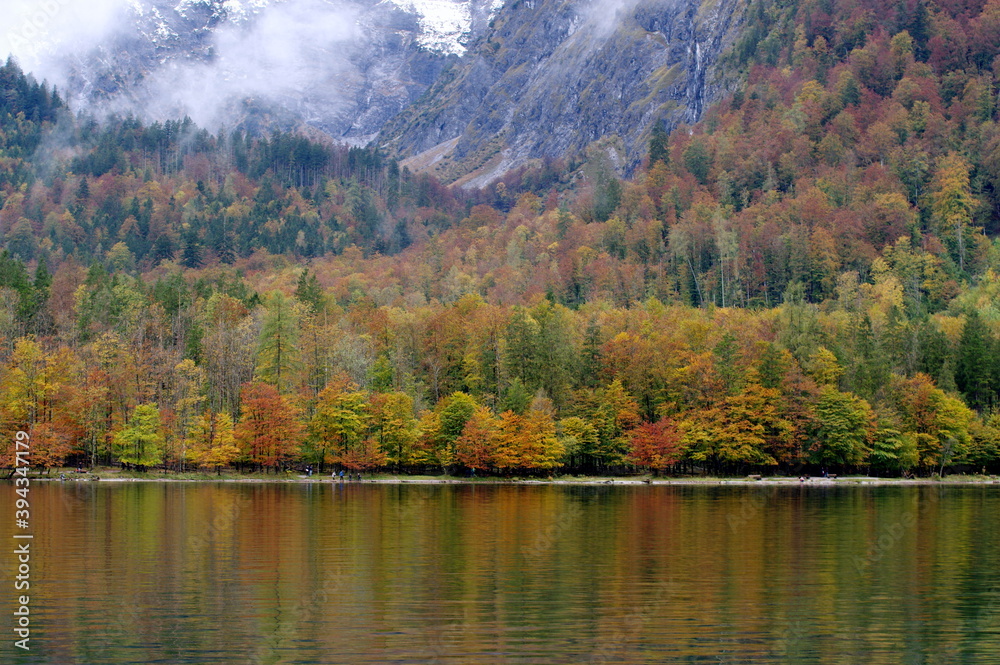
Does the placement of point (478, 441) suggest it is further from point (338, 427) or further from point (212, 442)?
point (212, 442)

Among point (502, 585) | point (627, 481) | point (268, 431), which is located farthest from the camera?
point (627, 481)

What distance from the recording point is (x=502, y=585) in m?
42.1

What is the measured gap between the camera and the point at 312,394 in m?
120

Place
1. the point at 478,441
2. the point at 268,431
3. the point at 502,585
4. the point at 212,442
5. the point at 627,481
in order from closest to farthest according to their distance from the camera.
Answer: the point at 502,585, the point at 212,442, the point at 268,431, the point at 478,441, the point at 627,481

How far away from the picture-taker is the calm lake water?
105ft

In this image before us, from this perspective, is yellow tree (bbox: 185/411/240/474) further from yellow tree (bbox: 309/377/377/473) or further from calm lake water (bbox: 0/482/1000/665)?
calm lake water (bbox: 0/482/1000/665)

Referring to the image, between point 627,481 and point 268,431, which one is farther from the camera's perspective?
point 627,481

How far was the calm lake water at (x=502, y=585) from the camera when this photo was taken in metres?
31.9

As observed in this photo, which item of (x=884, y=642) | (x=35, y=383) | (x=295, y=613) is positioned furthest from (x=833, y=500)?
(x=35, y=383)

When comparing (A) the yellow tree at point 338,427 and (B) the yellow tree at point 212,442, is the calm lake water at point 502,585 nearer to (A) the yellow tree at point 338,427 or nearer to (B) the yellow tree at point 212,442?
(B) the yellow tree at point 212,442

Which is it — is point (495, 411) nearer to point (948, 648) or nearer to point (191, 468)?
point (191, 468)

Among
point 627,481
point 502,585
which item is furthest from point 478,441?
point 502,585

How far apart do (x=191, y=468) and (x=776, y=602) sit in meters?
85.3

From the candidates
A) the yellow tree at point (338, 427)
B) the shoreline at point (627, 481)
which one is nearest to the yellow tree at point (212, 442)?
the shoreline at point (627, 481)
